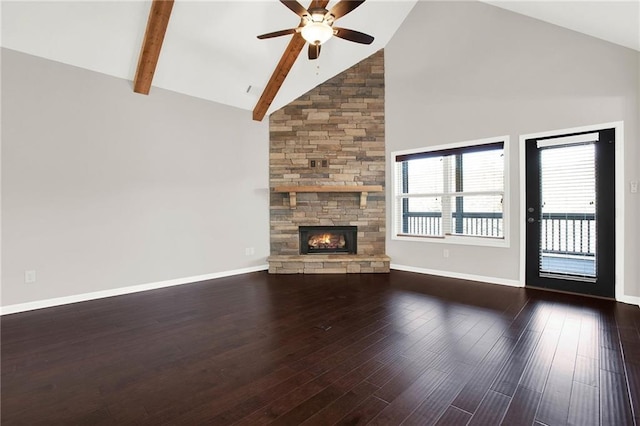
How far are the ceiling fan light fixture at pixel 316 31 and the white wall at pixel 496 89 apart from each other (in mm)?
2392

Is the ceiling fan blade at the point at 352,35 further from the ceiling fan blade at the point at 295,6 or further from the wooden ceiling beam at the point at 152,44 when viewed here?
the wooden ceiling beam at the point at 152,44

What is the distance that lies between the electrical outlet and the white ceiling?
7.97ft

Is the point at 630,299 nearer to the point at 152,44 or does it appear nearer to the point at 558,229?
the point at 558,229

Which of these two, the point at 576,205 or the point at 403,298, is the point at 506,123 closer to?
the point at 576,205

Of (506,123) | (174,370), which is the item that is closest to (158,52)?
(174,370)

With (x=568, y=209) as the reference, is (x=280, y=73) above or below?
above

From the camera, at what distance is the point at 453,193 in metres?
4.83

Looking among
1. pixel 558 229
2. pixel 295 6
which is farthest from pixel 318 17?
pixel 558 229

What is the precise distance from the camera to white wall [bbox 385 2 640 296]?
3395mm

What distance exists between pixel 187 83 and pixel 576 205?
17.8ft

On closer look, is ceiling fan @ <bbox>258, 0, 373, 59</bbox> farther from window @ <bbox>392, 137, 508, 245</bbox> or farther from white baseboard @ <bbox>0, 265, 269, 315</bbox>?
white baseboard @ <bbox>0, 265, 269, 315</bbox>

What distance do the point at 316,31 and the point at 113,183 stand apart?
3.12m

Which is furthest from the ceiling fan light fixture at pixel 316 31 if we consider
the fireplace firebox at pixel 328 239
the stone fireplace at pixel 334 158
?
the fireplace firebox at pixel 328 239

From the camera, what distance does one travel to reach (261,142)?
5375mm
